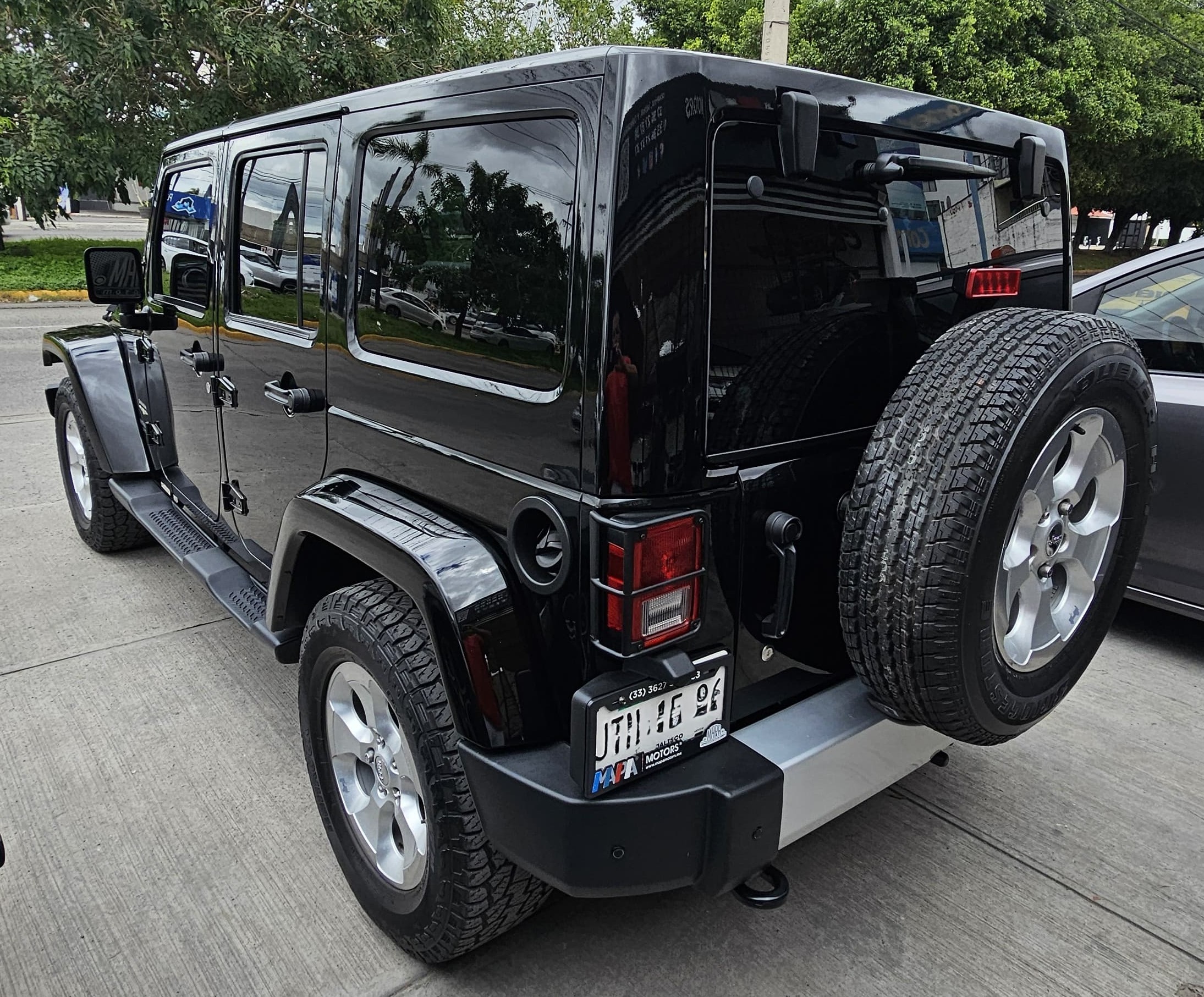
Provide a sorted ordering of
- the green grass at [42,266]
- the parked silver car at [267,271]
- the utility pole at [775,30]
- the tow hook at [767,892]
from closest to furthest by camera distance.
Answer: the tow hook at [767,892]
the parked silver car at [267,271]
the utility pole at [775,30]
the green grass at [42,266]

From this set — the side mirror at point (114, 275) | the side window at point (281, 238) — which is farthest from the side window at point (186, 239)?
the side window at point (281, 238)

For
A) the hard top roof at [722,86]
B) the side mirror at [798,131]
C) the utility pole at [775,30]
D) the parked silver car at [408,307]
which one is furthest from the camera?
the utility pole at [775,30]

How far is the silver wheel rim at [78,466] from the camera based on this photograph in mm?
4465

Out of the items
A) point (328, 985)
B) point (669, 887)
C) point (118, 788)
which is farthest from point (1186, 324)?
point (118, 788)

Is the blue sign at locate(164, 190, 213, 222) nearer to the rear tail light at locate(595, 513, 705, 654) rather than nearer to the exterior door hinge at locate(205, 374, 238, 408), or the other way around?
the exterior door hinge at locate(205, 374, 238, 408)

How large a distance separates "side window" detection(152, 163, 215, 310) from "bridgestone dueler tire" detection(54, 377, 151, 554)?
739 millimetres

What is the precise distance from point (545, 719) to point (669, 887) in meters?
0.40

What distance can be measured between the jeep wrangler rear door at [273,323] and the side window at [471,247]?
0.29 meters

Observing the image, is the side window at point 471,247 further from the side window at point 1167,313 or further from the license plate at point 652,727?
the side window at point 1167,313

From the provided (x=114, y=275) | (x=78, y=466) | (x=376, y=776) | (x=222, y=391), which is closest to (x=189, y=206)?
(x=114, y=275)

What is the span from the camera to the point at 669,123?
1637 millimetres

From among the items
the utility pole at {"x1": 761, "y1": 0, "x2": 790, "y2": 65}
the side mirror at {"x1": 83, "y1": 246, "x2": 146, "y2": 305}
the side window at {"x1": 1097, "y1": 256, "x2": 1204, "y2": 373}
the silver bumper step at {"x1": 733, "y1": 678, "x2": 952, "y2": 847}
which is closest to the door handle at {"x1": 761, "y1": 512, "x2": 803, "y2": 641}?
the silver bumper step at {"x1": 733, "y1": 678, "x2": 952, "y2": 847}

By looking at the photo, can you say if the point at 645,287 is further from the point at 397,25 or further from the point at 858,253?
the point at 397,25

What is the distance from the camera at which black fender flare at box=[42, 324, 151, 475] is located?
158 inches
